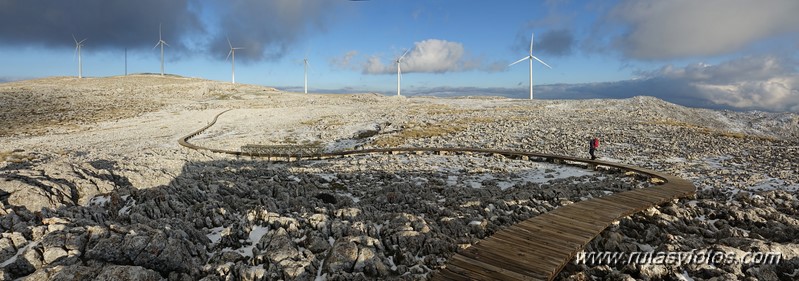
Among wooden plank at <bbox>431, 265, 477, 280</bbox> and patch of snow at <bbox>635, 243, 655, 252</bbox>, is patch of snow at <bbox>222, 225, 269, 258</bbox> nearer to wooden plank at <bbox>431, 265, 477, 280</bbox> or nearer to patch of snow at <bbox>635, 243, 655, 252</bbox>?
wooden plank at <bbox>431, 265, 477, 280</bbox>

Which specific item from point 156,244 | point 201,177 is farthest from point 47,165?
point 156,244

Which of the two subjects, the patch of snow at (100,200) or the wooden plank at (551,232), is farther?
the patch of snow at (100,200)

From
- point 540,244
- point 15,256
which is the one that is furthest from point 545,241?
point 15,256

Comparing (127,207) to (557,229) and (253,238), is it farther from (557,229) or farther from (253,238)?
(557,229)

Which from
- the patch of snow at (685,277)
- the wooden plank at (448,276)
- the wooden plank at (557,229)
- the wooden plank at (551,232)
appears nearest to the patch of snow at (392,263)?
the wooden plank at (448,276)

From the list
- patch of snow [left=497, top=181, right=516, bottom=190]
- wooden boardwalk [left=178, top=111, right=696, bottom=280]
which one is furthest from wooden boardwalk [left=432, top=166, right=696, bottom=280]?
patch of snow [left=497, top=181, right=516, bottom=190]

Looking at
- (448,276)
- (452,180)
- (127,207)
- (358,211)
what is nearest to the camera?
(448,276)

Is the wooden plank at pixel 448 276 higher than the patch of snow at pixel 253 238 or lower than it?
higher

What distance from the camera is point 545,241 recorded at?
1139 centimetres

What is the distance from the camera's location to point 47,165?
17.1m

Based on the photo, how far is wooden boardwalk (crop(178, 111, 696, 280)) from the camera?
31.7 feet

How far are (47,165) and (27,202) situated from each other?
4.61 meters

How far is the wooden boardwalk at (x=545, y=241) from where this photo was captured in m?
9.65

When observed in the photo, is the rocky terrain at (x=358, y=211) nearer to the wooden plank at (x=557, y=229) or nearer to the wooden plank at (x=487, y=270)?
the wooden plank at (x=557, y=229)
